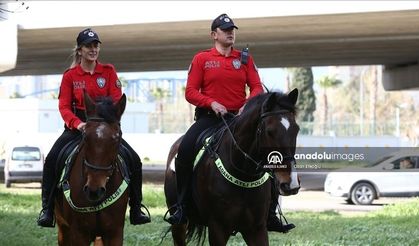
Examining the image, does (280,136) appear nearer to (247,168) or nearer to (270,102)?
(270,102)

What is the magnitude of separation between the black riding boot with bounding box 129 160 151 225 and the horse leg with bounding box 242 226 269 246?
56.1 inches

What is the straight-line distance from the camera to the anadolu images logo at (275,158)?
23.2 feet

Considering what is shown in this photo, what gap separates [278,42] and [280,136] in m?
24.7

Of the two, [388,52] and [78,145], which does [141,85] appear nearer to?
[388,52]

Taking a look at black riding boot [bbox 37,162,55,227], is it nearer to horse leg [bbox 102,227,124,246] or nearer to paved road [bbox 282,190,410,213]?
horse leg [bbox 102,227,124,246]

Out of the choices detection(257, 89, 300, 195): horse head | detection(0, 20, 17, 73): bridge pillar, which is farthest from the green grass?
detection(0, 20, 17, 73): bridge pillar

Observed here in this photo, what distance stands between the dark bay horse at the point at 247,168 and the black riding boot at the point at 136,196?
2.08 feet

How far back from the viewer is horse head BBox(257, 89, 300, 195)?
7.02 m

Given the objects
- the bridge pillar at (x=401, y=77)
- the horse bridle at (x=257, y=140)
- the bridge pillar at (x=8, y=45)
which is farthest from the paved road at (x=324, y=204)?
the horse bridle at (x=257, y=140)

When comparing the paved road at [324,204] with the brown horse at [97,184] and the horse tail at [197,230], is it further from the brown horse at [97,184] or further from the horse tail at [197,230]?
the brown horse at [97,184]

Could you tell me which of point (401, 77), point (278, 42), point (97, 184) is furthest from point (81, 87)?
point (401, 77)

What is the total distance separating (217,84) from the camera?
8.77 meters

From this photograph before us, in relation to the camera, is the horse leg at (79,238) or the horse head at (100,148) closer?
the horse head at (100,148)

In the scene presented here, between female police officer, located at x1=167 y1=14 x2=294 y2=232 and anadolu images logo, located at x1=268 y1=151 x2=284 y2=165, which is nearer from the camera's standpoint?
anadolu images logo, located at x1=268 y1=151 x2=284 y2=165
